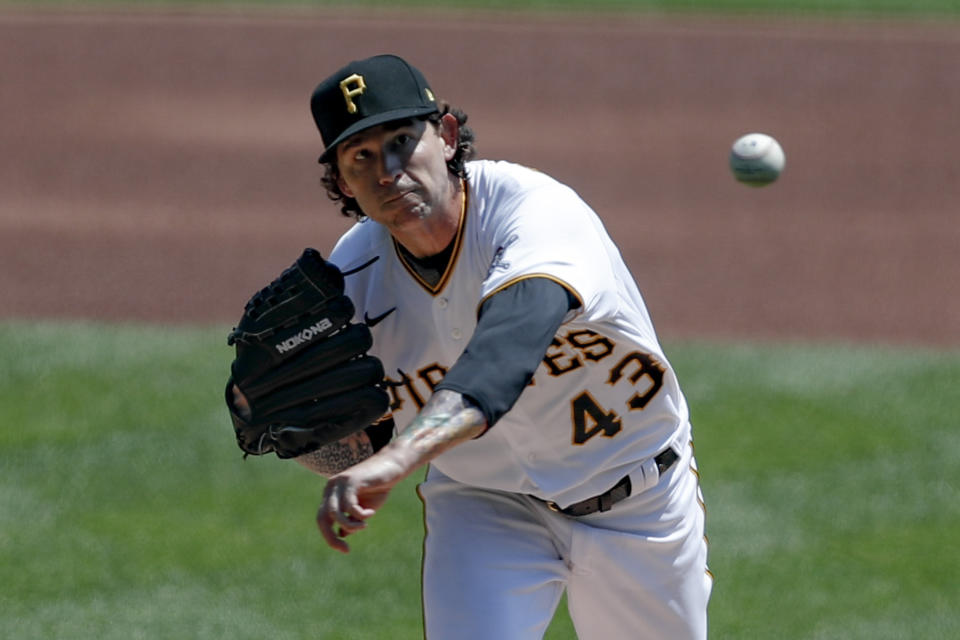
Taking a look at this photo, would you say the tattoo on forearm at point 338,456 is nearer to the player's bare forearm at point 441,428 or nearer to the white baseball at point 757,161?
the player's bare forearm at point 441,428

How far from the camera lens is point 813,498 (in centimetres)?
666

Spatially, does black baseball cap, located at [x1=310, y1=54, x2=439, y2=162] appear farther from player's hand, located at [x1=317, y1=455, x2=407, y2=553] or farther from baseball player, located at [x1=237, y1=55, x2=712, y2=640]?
player's hand, located at [x1=317, y1=455, x2=407, y2=553]

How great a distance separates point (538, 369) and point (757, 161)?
2170 mm

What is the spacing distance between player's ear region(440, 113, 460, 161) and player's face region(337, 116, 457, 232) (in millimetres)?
194

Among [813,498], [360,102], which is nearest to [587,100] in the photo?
[813,498]

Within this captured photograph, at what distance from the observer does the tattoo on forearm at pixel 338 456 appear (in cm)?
386

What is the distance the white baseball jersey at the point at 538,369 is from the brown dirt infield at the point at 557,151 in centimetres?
→ 532

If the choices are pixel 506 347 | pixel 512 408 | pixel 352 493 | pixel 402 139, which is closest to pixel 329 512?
pixel 352 493

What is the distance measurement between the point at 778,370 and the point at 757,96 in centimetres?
654

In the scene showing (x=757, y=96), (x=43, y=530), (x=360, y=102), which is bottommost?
(x=757, y=96)

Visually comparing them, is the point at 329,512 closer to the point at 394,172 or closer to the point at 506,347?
the point at 506,347

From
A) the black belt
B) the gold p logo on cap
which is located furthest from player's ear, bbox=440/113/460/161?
the black belt

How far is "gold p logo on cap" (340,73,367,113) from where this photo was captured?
11.1 ft

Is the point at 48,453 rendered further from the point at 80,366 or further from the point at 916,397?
the point at 916,397
